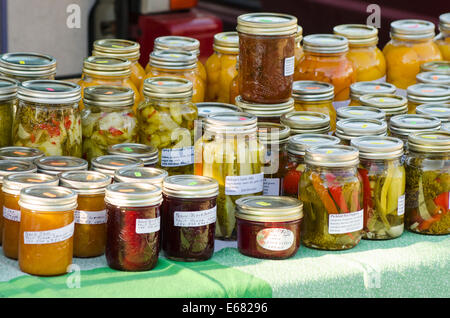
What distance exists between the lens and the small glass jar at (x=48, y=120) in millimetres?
2301

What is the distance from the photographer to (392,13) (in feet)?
16.2

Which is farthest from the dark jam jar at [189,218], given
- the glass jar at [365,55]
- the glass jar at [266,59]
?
the glass jar at [365,55]

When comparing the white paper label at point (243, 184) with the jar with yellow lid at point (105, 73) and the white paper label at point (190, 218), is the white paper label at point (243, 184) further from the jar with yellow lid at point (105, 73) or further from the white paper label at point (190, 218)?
the jar with yellow lid at point (105, 73)

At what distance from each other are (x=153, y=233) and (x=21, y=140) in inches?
22.4

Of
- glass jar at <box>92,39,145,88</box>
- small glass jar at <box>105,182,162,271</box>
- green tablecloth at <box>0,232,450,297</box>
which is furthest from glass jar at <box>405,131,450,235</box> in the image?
glass jar at <box>92,39,145,88</box>

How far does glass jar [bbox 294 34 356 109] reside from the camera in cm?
293

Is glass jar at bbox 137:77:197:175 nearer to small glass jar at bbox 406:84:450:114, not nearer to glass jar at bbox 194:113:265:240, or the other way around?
glass jar at bbox 194:113:265:240

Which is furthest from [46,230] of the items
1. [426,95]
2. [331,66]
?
[426,95]

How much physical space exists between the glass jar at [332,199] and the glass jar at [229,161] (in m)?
0.14
